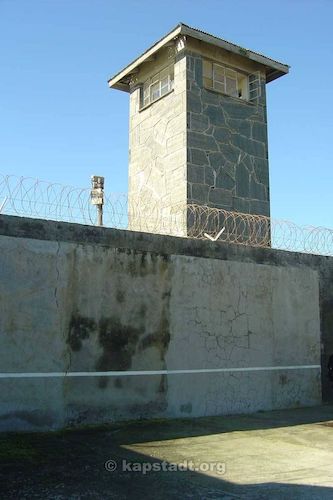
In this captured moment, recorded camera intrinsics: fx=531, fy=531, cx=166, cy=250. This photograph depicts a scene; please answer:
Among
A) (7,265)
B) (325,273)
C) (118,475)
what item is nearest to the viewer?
(118,475)

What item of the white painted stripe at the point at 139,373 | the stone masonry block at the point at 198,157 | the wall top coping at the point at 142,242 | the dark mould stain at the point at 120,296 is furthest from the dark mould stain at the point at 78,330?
the stone masonry block at the point at 198,157

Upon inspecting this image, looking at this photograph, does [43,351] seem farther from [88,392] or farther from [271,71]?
[271,71]

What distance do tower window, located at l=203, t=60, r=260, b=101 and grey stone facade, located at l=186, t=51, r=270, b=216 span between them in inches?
9.5

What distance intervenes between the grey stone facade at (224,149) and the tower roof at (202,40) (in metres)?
0.46

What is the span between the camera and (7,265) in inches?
270

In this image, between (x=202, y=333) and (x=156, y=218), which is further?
(x=156, y=218)

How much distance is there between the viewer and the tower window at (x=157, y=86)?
41.1ft

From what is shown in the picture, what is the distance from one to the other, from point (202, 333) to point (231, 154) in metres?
5.23

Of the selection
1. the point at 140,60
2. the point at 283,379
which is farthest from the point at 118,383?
the point at 140,60

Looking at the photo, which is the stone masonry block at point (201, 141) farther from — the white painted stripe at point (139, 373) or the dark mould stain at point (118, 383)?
the dark mould stain at point (118, 383)

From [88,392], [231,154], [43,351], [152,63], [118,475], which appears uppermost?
[152,63]

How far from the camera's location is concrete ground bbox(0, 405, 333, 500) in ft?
14.9

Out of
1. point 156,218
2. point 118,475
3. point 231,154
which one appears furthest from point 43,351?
point 231,154

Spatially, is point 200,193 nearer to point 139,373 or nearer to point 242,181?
point 242,181
